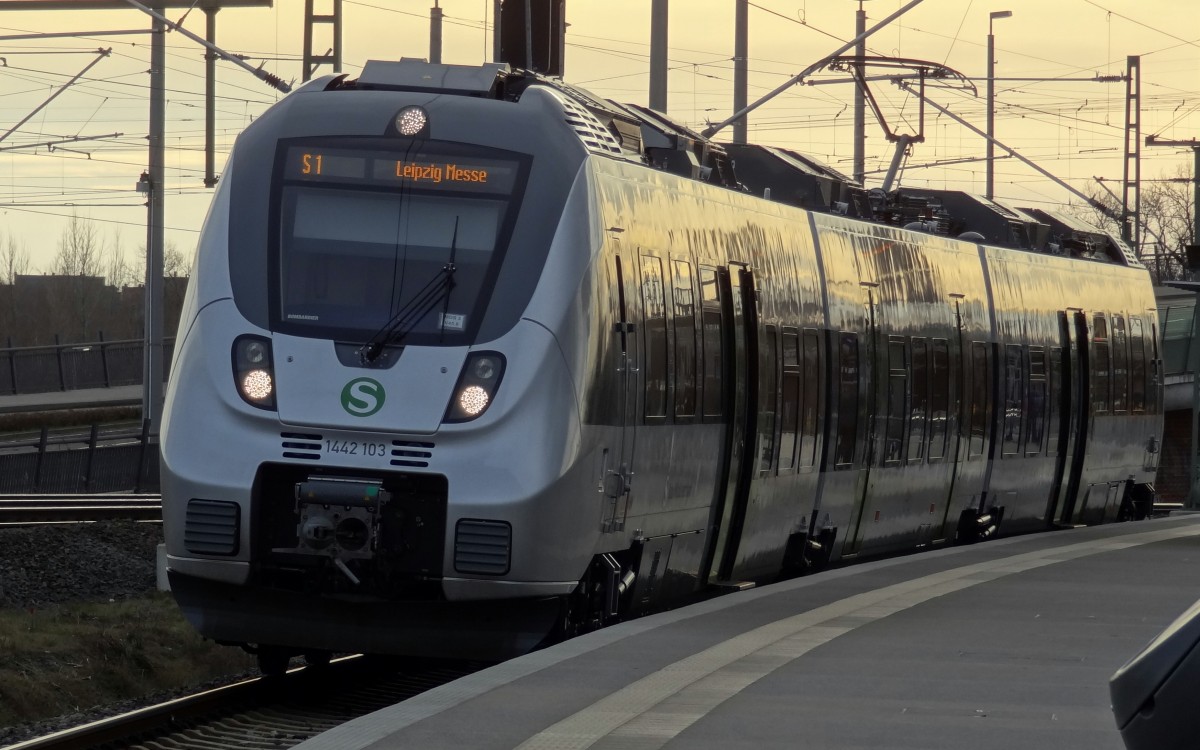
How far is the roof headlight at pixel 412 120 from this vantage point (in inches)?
475

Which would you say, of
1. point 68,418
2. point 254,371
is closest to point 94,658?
point 254,371

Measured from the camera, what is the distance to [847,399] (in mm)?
17969

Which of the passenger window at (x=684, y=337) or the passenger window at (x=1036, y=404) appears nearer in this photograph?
the passenger window at (x=684, y=337)

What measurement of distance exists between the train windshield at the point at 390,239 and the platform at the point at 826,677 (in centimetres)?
213

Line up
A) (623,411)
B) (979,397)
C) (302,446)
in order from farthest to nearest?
(979,397) < (623,411) < (302,446)

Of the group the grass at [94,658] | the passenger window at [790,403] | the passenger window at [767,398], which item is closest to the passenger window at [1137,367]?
the passenger window at [790,403]

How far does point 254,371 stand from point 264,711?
82.8 inches

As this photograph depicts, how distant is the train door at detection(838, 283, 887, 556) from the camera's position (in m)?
18.4

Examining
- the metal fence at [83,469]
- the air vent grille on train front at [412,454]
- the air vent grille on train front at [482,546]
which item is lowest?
the metal fence at [83,469]

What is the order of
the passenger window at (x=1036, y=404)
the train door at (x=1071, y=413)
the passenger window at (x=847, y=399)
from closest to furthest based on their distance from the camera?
the passenger window at (x=847, y=399) → the passenger window at (x=1036, y=404) → the train door at (x=1071, y=413)

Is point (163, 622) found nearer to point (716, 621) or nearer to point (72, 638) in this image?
point (72, 638)

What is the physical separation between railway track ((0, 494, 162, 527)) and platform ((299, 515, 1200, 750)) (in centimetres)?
1337

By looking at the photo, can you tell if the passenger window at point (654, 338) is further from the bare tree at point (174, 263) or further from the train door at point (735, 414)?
the bare tree at point (174, 263)

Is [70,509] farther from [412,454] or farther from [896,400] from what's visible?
[412,454]
